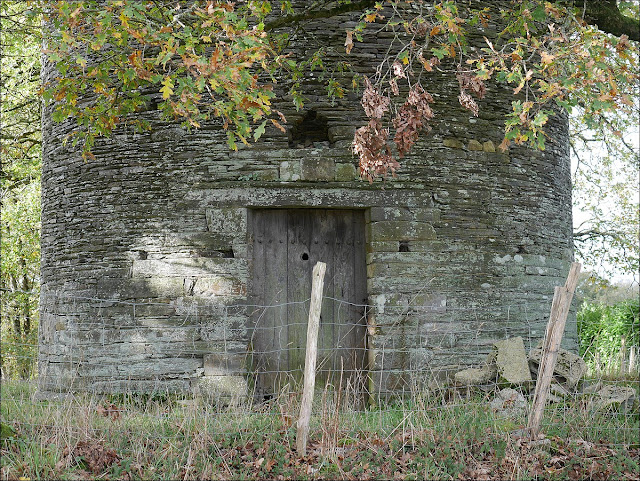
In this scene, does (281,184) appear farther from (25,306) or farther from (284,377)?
(25,306)

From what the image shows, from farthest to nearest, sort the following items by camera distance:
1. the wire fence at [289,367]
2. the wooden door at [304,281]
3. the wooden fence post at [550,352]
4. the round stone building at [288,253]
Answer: the wooden door at [304,281], the round stone building at [288,253], the wire fence at [289,367], the wooden fence post at [550,352]

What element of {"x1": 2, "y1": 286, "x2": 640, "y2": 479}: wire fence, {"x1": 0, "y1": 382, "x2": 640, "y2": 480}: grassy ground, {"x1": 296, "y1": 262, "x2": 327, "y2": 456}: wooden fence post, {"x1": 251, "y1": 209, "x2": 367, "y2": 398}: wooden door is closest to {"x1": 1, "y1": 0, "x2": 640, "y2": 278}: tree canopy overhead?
{"x1": 251, "y1": 209, "x2": 367, "y2": 398}: wooden door

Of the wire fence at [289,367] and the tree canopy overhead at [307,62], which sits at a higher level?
the tree canopy overhead at [307,62]

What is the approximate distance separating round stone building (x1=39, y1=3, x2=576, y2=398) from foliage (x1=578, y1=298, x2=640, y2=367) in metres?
5.99

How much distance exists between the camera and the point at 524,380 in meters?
5.76

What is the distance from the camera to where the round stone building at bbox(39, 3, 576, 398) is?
6590 millimetres

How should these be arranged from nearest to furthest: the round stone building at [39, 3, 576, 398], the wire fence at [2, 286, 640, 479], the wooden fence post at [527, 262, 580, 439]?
the wooden fence post at [527, 262, 580, 439]
the wire fence at [2, 286, 640, 479]
the round stone building at [39, 3, 576, 398]

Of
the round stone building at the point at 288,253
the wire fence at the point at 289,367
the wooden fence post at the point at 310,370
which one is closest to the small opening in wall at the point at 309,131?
the round stone building at the point at 288,253

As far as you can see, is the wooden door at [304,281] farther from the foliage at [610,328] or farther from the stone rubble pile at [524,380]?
the foliage at [610,328]

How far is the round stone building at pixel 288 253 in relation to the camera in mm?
6590

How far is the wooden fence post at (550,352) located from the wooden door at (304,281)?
2.35m

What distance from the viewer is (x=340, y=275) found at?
700cm

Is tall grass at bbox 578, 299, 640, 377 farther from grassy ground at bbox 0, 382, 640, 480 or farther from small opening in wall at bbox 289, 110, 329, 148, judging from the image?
grassy ground at bbox 0, 382, 640, 480


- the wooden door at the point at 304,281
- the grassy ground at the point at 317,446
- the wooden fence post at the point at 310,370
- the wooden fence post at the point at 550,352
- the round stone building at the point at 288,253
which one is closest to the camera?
the grassy ground at the point at 317,446
